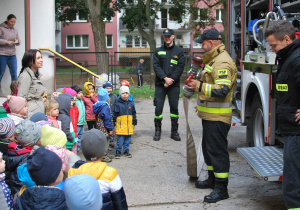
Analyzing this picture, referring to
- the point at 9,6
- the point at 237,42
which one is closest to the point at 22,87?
the point at 237,42

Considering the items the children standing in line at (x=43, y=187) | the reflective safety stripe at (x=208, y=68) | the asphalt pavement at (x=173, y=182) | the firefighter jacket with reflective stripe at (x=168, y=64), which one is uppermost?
the firefighter jacket with reflective stripe at (x=168, y=64)

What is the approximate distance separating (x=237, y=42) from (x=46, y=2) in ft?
18.9

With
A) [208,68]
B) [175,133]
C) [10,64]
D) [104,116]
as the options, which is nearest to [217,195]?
[208,68]

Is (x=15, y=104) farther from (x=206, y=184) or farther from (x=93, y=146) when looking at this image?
(x=206, y=184)

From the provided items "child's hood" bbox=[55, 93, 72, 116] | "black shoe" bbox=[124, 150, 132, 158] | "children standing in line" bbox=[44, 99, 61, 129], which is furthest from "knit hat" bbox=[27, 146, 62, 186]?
Result: "black shoe" bbox=[124, 150, 132, 158]

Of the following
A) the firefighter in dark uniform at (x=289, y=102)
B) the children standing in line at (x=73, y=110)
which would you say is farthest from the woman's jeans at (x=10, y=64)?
the firefighter in dark uniform at (x=289, y=102)

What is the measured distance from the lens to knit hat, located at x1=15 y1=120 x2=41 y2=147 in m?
4.17

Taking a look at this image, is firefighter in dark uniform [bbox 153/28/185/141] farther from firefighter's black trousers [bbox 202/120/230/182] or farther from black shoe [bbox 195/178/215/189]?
firefighter's black trousers [bbox 202/120/230/182]

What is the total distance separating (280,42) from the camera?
4.07 m

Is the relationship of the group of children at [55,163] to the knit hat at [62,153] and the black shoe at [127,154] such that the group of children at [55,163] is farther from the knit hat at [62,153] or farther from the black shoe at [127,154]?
the black shoe at [127,154]

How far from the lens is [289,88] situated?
399 centimetres

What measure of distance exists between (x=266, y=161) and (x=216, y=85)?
Answer: 1.04 m

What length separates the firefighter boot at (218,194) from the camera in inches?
203

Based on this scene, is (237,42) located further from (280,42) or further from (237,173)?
(280,42)
